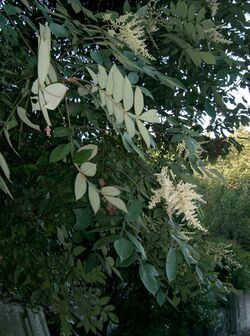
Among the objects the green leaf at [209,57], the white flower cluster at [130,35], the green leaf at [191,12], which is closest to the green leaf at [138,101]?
the white flower cluster at [130,35]

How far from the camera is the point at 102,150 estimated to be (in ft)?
6.40

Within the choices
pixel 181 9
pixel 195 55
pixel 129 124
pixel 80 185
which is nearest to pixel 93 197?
pixel 80 185

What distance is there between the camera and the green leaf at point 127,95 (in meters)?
1.02

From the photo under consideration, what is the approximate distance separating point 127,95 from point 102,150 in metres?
0.93

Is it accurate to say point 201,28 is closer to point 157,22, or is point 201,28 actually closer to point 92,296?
point 157,22

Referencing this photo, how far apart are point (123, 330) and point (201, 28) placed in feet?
11.6

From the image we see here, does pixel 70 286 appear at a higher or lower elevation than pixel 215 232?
higher

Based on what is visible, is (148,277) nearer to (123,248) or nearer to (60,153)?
(123,248)

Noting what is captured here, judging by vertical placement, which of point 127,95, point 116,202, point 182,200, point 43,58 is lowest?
point 182,200

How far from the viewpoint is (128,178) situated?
74.5 inches

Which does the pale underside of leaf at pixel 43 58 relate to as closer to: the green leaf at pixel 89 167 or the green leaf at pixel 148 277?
the green leaf at pixel 89 167

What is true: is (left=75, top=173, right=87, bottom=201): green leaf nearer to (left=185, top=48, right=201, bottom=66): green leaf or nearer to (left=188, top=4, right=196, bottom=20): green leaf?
(left=185, top=48, right=201, bottom=66): green leaf

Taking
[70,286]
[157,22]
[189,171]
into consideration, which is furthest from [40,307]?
[157,22]

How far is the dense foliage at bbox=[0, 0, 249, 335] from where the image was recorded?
1.14 metres
